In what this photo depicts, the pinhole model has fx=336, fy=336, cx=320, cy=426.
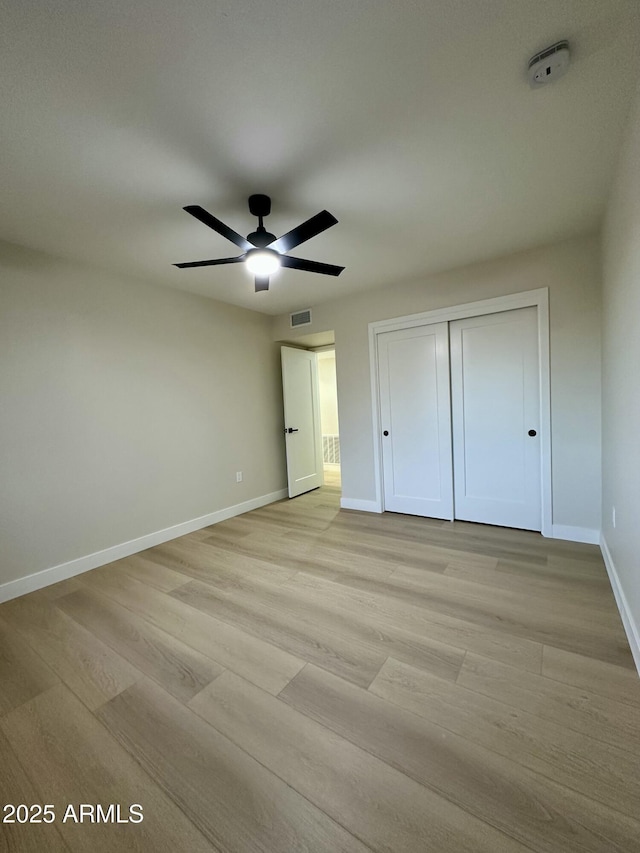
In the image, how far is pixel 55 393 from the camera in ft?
8.61

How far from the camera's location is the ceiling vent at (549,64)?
4.00ft

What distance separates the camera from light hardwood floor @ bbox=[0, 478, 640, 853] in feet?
3.30

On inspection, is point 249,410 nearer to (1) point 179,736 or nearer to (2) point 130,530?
(2) point 130,530

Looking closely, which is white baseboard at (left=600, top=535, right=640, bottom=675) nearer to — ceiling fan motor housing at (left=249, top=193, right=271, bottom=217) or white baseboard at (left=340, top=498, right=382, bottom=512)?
white baseboard at (left=340, top=498, right=382, bottom=512)

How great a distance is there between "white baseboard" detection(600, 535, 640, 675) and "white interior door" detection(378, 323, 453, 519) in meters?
1.33

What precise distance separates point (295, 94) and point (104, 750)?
2673 millimetres

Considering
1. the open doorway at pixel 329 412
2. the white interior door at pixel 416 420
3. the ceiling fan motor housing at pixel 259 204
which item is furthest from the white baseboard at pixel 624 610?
the open doorway at pixel 329 412

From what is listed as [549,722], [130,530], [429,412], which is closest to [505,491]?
[429,412]

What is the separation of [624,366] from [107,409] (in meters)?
3.66

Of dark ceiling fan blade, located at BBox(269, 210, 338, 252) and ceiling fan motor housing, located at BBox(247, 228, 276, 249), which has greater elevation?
ceiling fan motor housing, located at BBox(247, 228, 276, 249)

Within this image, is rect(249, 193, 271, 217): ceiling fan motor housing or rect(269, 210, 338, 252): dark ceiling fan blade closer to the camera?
rect(269, 210, 338, 252): dark ceiling fan blade

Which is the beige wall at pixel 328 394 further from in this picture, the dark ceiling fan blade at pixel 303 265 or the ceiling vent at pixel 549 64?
→ the ceiling vent at pixel 549 64

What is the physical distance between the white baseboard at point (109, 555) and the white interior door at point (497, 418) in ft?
8.55

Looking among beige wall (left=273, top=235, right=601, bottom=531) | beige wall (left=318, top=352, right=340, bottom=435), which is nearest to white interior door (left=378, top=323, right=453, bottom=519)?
beige wall (left=273, top=235, right=601, bottom=531)
